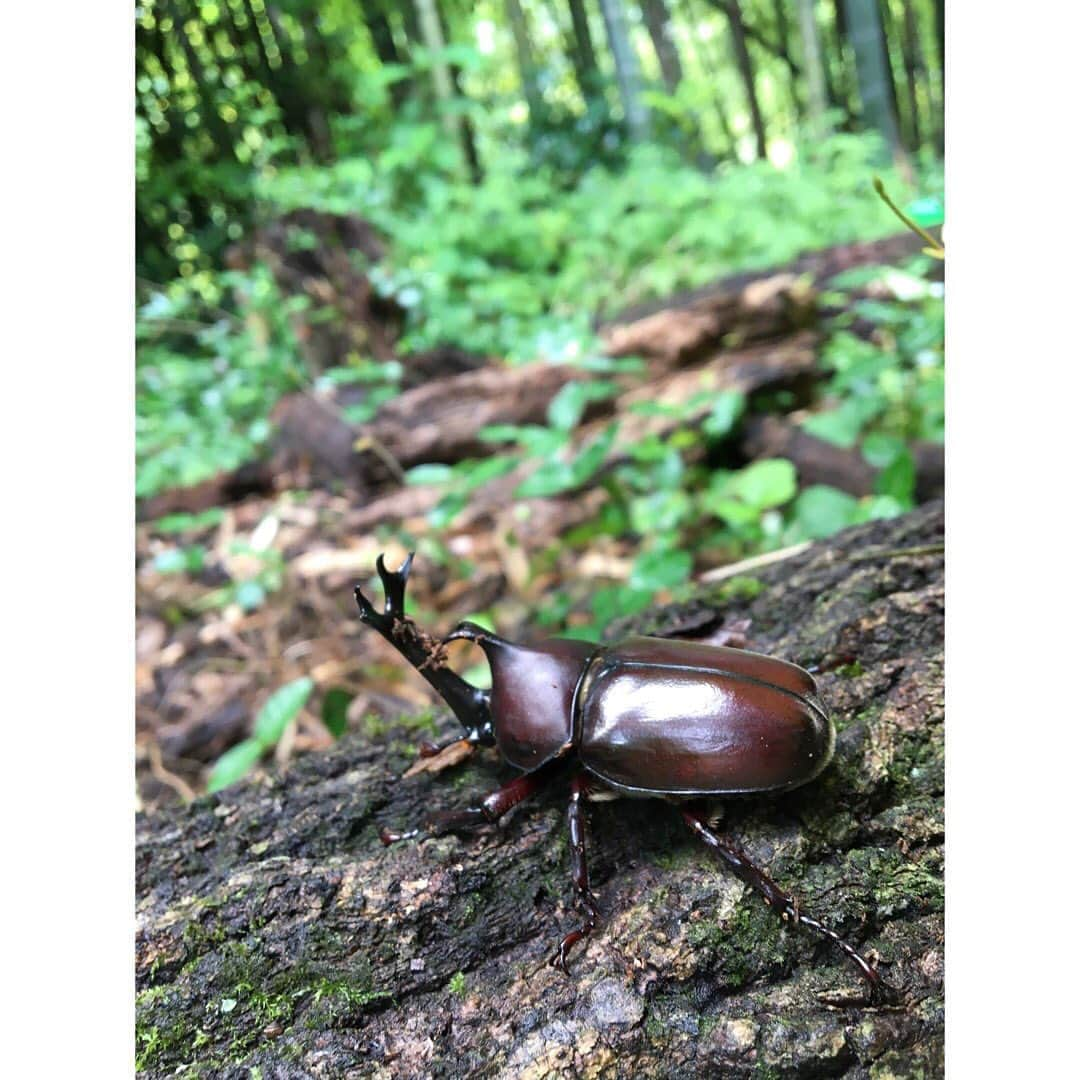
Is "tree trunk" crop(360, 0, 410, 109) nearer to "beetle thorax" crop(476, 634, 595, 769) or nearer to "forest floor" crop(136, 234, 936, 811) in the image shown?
"forest floor" crop(136, 234, 936, 811)

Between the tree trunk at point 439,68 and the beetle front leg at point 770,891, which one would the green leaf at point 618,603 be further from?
the tree trunk at point 439,68

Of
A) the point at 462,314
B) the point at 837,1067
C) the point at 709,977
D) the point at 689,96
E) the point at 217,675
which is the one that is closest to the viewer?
the point at 837,1067

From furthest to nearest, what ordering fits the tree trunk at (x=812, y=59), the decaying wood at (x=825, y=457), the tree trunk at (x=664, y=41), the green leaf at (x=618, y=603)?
the tree trunk at (x=664, y=41) → the tree trunk at (x=812, y=59) → the decaying wood at (x=825, y=457) → the green leaf at (x=618, y=603)

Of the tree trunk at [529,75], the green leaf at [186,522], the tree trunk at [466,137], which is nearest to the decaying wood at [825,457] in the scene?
the green leaf at [186,522]
